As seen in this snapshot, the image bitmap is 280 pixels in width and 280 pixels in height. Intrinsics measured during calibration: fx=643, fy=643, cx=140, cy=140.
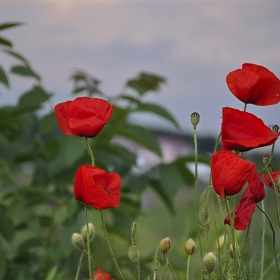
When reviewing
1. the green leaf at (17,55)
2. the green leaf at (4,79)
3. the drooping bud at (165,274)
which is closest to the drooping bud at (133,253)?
the drooping bud at (165,274)

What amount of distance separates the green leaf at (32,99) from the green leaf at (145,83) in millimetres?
235

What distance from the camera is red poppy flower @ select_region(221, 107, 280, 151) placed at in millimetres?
754

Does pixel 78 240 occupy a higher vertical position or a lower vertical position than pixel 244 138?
lower

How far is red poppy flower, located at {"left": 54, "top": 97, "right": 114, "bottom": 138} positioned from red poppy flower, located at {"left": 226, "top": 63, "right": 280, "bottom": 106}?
0.17m

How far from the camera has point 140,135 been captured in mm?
1766

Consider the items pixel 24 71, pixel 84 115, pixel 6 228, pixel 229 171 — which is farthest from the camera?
pixel 24 71

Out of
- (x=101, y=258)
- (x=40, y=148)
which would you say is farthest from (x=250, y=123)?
(x=101, y=258)

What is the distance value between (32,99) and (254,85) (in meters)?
1.02

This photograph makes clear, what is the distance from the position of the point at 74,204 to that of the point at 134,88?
1.23ft

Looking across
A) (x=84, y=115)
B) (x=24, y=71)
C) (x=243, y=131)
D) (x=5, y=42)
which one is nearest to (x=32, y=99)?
(x=24, y=71)

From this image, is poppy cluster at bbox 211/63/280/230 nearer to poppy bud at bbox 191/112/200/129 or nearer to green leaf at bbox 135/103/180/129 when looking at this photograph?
poppy bud at bbox 191/112/200/129

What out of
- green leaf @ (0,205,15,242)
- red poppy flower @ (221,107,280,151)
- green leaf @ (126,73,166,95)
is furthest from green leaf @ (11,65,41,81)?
red poppy flower @ (221,107,280,151)

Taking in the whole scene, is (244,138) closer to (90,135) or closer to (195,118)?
(195,118)

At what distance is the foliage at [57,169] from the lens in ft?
5.38
